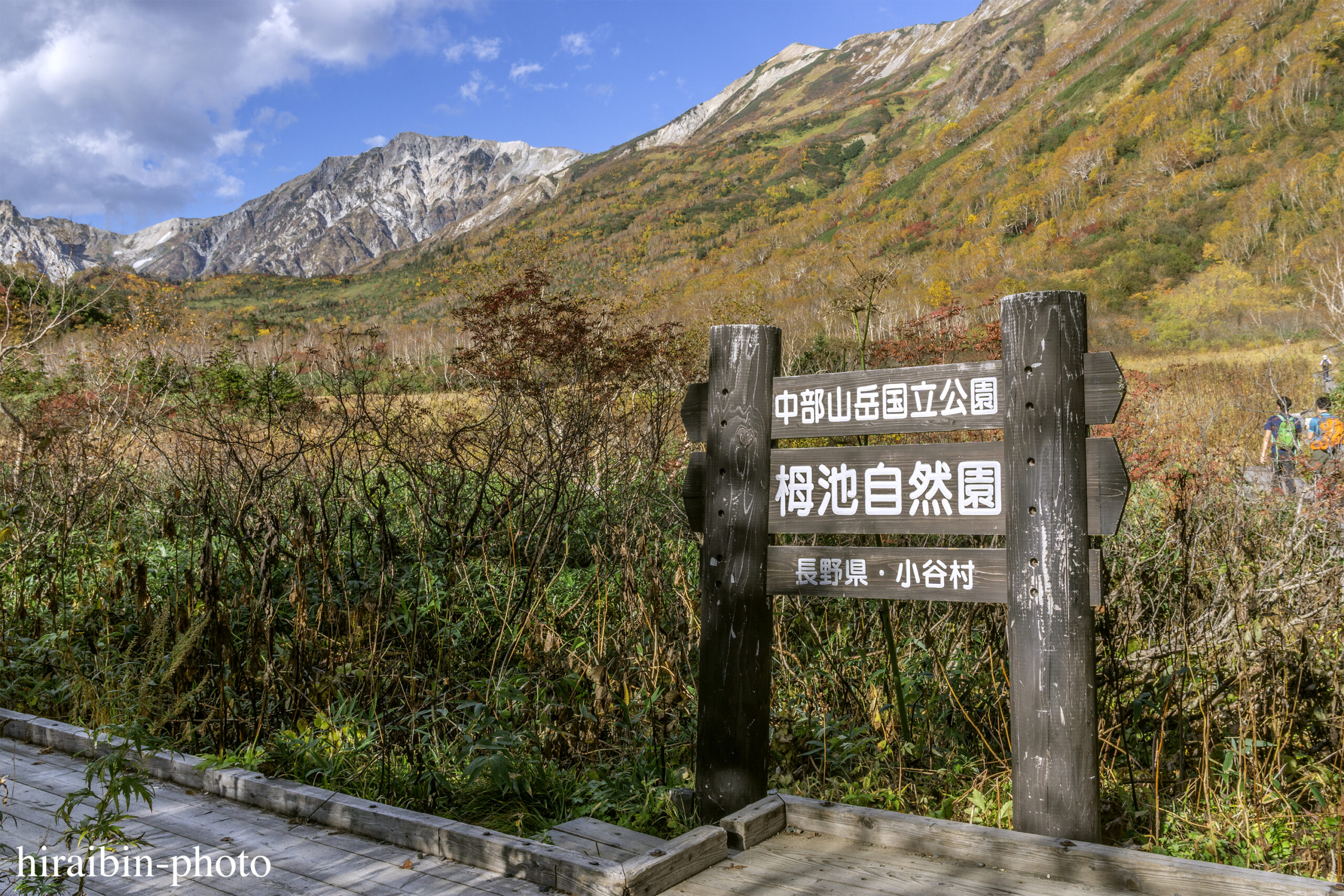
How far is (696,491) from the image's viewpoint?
9.73ft

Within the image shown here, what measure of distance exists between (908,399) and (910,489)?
272 millimetres

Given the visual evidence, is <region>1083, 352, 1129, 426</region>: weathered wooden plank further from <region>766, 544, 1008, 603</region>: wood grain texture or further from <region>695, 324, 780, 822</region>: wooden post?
<region>695, 324, 780, 822</region>: wooden post

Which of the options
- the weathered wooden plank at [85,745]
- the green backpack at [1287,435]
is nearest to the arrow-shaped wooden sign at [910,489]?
the weathered wooden plank at [85,745]

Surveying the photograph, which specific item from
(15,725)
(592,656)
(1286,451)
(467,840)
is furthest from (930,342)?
(15,725)

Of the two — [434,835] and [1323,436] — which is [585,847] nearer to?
[434,835]

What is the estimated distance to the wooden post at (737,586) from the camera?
2803mm

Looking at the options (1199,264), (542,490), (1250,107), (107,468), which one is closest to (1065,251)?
(1199,264)

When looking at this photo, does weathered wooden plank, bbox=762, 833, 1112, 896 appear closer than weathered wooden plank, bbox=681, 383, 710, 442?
Yes

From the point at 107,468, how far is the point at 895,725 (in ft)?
18.9

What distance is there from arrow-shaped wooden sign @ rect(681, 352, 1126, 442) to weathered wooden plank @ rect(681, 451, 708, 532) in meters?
0.09

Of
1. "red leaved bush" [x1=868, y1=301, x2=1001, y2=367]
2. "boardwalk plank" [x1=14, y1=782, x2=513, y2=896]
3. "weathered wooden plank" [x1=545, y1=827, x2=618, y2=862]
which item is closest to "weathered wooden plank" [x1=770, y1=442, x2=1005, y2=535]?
"weathered wooden plank" [x1=545, y1=827, x2=618, y2=862]

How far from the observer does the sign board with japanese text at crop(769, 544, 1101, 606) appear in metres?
2.46

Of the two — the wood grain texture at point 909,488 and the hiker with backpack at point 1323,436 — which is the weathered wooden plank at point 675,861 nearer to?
the wood grain texture at point 909,488

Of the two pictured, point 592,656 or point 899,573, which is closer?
point 899,573
